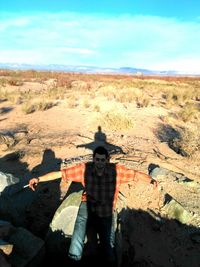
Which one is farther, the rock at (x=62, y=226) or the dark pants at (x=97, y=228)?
the rock at (x=62, y=226)

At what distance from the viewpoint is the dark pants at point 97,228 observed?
5148mm

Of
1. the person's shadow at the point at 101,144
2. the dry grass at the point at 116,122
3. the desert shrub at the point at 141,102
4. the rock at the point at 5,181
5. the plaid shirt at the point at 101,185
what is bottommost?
the desert shrub at the point at 141,102

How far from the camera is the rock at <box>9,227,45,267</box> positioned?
501cm

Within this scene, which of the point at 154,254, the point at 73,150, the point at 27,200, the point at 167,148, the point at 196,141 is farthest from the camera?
the point at 196,141

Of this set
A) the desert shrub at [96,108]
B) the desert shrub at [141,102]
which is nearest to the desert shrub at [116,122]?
the desert shrub at [96,108]

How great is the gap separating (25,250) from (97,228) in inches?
39.7

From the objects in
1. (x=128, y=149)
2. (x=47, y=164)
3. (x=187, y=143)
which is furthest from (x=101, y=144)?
(x=187, y=143)

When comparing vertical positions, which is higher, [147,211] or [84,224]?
[84,224]

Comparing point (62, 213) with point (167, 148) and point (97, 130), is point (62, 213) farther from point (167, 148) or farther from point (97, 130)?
point (97, 130)

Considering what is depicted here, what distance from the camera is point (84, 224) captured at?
5.23 m

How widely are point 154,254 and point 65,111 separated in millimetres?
10659

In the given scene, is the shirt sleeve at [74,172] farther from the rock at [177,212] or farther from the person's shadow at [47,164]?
the person's shadow at [47,164]

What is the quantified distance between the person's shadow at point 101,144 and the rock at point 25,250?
15.3 ft

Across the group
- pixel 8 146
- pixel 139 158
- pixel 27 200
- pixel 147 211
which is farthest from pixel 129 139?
pixel 27 200
